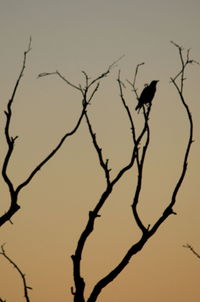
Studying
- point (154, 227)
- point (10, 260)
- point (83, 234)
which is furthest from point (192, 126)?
point (10, 260)

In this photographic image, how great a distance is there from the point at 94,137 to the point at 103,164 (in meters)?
0.41

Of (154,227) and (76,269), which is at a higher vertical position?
(154,227)

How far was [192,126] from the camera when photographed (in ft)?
22.5

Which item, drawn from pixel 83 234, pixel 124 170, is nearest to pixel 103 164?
pixel 124 170

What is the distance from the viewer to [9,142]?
6.54 meters

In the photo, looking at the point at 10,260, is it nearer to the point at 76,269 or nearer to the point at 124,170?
the point at 76,269

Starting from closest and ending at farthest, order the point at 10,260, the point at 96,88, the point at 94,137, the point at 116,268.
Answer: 1. the point at 116,268
2. the point at 10,260
3. the point at 94,137
4. the point at 96,88

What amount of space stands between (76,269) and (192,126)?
2.43 metres

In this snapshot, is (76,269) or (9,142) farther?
(9,142)

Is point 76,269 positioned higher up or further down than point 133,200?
further down

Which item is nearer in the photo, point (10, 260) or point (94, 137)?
point (10, 260)

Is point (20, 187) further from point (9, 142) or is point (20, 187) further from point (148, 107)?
point (148, 107)

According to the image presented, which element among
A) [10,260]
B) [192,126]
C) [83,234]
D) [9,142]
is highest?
[192,126]

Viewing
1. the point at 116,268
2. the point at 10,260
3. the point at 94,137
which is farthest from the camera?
the point at 94,137
